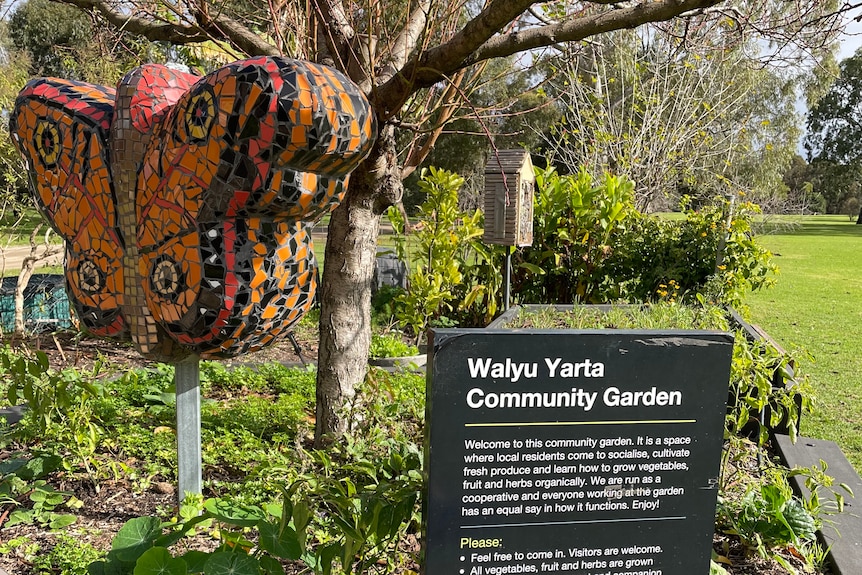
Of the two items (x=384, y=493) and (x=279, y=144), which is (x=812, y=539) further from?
(x=279, y=144)

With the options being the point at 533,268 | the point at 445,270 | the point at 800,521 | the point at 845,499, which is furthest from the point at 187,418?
the point at 533,268

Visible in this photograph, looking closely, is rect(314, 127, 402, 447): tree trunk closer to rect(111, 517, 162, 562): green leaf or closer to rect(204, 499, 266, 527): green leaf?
rect(204, 499, 266, 527): green leaf

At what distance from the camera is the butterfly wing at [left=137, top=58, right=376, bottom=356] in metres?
1.86

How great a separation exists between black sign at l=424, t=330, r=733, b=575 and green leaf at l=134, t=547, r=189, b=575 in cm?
73

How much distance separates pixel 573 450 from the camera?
181 cm

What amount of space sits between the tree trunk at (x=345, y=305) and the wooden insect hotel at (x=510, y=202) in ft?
10.0

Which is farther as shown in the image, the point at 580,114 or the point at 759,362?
the point at 580,114

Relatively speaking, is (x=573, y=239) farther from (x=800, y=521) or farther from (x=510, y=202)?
(x=800, y=521)

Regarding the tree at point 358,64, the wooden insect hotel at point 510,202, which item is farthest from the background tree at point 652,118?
the tree at point 358,64

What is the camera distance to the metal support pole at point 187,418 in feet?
8.28

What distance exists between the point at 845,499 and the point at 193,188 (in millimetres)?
3425

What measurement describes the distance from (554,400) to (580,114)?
972 cm

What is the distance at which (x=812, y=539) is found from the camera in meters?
2.82

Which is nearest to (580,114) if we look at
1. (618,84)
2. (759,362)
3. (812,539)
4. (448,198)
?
(448,198)
